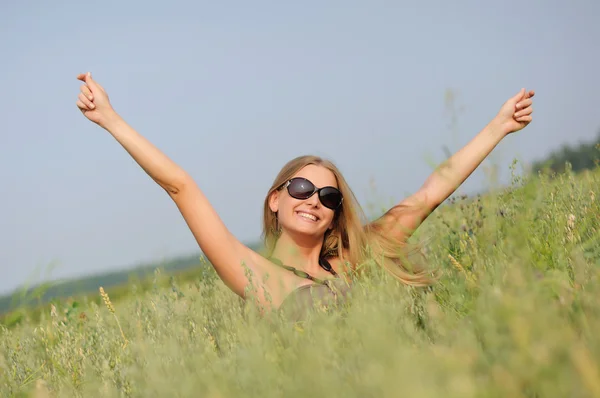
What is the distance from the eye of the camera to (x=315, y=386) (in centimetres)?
184

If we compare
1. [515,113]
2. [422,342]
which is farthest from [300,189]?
[422,342]

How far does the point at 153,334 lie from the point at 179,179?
3.25 ft

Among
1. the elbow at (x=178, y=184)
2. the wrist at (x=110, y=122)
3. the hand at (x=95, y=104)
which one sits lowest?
the elbow at (x=178, y=184)

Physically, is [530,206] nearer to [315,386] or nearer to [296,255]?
[296,255]

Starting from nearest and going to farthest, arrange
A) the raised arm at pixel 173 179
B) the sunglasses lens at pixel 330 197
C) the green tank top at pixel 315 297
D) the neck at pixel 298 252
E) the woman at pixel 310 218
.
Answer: the green tank top at pixel 315 297
the raised arm at pixel 173 179
the woman at pixel 310 218
the neck at pixel 298 252
the sunglasses lens at pixel 330 197

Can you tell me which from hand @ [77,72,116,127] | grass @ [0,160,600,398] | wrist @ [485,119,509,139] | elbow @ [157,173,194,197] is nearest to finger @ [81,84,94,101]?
hand @ [77,72,116,127]

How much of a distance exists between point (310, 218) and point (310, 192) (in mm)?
207

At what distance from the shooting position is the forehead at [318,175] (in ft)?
16.7

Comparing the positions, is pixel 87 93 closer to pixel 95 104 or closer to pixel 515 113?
pixel 95 104

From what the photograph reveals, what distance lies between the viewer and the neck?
15.9ft

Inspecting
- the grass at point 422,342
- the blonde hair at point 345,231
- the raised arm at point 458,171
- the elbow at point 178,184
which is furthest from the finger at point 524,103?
the elbow at point 178,184

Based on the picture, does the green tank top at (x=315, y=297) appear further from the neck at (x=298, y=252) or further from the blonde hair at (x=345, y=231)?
the blonde hair at (x=345, y=231)

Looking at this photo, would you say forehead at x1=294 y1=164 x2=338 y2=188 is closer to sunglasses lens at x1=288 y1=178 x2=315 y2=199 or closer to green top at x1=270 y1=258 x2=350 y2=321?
sunglasses lens at x1=288 y1=178 x2=315 y2=199

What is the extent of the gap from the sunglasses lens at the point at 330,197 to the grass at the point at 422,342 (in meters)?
0.97
